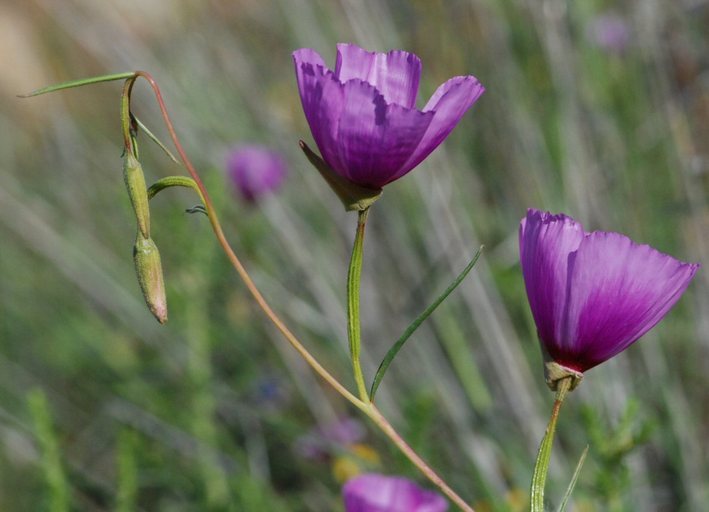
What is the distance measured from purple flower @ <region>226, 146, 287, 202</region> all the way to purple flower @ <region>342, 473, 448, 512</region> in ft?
2.24

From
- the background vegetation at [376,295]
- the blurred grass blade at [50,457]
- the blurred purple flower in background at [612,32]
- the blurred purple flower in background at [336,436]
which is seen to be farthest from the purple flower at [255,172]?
the blurred purple flower in background at [612,32]

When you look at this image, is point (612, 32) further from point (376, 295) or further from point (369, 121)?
point (369, 121)

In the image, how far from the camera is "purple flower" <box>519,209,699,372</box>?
0.40 m

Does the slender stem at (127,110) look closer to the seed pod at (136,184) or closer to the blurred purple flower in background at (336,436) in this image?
the seed pod at (136,184)

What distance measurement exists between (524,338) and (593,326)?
3.31 ft

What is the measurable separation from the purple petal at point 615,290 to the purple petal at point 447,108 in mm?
79

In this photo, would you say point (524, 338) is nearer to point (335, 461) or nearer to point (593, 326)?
point (335, 461)

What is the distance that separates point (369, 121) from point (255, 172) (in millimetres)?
898

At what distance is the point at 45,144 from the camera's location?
5.59 feet

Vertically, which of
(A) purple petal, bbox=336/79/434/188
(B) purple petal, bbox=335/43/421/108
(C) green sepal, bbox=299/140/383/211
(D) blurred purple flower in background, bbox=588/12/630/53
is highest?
(D) blurred purple flower in background, bbox=588/12/630/53

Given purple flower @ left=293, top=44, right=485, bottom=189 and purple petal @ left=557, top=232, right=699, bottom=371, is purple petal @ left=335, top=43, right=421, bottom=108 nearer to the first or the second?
purple flower @ left=293, top=44, right=485, bottom=189

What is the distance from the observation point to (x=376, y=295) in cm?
124

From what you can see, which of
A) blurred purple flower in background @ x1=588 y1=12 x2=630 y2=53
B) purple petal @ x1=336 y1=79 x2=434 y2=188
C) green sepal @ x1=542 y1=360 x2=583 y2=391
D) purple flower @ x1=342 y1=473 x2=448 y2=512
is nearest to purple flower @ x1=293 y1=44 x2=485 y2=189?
purple petal @ x1=336 y1=79 x2=434 y2=188

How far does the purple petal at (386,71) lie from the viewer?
445mm
